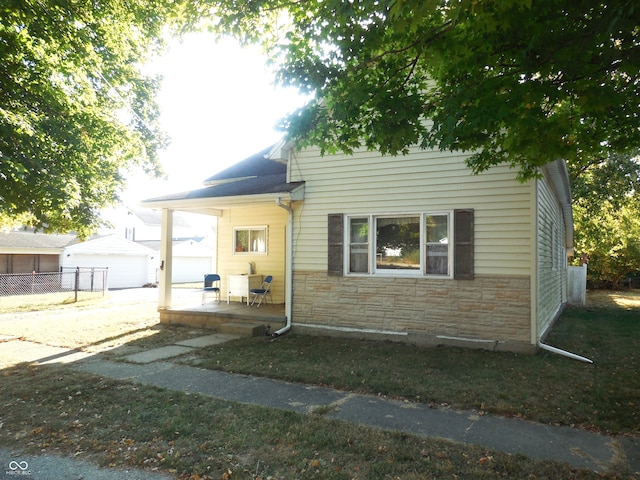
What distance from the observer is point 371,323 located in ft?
28.7

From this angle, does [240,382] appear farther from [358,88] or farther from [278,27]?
[278,27]

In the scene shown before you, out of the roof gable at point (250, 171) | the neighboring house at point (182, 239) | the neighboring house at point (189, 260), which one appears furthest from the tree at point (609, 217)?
the neighboring house at point (189, 260)

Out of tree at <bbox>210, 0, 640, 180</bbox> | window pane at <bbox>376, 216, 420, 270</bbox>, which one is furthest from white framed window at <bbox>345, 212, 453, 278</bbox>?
tree at <bbox>210, 0, 640, 180</bbox>

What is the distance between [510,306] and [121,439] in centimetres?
657

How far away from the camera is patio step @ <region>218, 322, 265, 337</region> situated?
9.27 meters

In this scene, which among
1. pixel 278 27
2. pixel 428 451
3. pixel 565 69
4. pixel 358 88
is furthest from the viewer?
pixel 278 27

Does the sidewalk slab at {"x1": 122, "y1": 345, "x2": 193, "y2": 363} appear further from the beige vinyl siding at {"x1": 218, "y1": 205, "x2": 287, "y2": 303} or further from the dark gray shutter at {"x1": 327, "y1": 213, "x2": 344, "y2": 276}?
the beige vinyl siding at {"x1": 218, "y1": 205, "x2": 287, "y2": 303}

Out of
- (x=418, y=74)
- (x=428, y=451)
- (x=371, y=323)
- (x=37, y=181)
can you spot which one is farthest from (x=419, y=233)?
(x=37, y=181)

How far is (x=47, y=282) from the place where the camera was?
2220 cm

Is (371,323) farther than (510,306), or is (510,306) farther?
(371,323)

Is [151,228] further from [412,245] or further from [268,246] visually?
[412,245]

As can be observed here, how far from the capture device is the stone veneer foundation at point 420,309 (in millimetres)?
7516

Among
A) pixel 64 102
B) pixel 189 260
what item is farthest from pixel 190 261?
pixel 64 102

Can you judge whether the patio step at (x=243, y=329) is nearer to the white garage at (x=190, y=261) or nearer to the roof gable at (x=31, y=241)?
the roof gable at (x=31, y=241)
